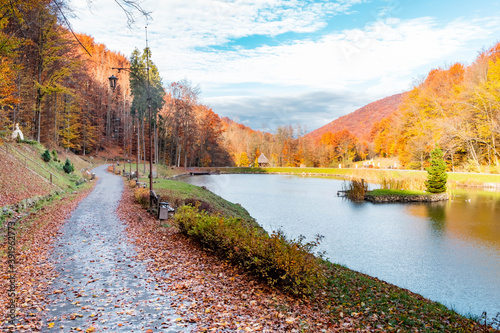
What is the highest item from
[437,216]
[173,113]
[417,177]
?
[173,113]

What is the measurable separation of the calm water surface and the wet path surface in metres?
6.87

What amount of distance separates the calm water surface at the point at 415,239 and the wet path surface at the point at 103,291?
687 cm

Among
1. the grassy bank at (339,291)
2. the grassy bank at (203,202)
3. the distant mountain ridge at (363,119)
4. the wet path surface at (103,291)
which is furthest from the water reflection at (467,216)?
the distant mountain ridge at (363,119)

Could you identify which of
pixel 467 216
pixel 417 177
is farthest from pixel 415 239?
pixel 417 177

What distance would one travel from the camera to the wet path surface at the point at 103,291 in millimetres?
4547

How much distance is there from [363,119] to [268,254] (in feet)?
359

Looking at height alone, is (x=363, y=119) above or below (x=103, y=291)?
above

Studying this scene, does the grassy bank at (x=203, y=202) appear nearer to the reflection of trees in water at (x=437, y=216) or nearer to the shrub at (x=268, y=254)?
the shrub at (x=268, y=254)

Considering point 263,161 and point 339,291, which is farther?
point 263,161

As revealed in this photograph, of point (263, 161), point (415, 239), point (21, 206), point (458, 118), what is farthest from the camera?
point (263, 161)

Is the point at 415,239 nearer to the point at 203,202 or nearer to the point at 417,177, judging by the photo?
the point at 203,202

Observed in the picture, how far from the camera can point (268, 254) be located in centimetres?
648

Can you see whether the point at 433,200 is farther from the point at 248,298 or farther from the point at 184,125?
the point at 184,125

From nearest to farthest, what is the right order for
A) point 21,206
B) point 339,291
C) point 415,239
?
point 339,291, point 21,206, point 415,239
